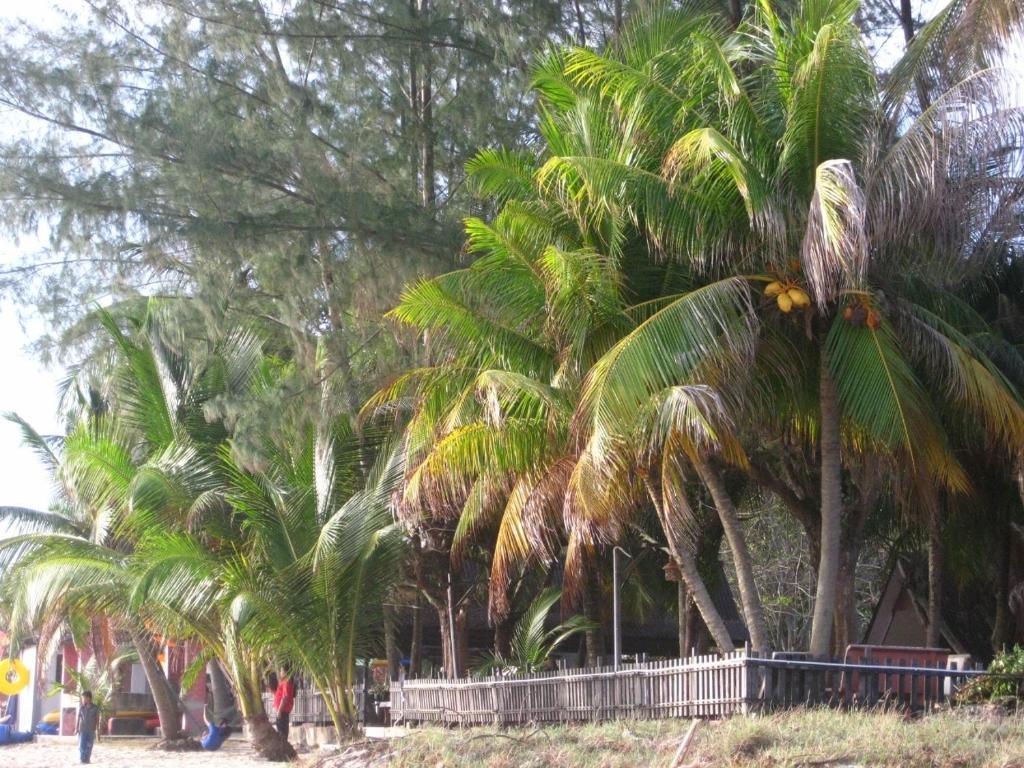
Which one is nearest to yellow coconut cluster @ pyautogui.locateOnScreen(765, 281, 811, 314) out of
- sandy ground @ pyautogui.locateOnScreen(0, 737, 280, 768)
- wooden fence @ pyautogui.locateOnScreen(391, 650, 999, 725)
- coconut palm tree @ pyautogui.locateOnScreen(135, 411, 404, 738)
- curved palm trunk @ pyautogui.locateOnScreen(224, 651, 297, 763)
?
wooden fence @ pyautogui.locateOnScreen(391, 650, 999, 725)

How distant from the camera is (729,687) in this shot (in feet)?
38.9

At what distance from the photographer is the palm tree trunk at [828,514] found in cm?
1280

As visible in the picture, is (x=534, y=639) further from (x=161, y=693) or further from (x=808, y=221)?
(x=161, y=693)

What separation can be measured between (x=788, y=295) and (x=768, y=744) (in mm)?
4699

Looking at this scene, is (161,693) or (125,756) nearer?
(125,756)

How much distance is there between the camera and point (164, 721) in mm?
25781

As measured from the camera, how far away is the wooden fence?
11742 millimetres

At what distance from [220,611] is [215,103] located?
23.3 feet

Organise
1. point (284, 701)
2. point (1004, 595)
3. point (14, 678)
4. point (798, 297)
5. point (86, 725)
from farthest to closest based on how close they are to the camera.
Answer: point (14, 678), point (86, 725), point (284, 701), point (1004, 595), point (798, 297)

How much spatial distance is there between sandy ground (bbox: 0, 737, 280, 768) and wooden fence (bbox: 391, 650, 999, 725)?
6.21 metres

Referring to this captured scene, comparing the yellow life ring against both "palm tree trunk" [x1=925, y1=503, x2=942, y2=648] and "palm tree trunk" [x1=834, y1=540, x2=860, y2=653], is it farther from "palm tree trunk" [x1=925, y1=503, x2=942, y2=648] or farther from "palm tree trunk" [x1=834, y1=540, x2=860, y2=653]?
"palm tree trunk" [x1=925, y1=503, x2=942, y2=648]

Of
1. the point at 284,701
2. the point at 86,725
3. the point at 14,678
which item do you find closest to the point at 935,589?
the point at 284,701

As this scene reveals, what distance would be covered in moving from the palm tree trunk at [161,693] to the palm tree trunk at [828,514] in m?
16.5

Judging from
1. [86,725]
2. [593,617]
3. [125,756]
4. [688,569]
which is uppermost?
[688,569]
